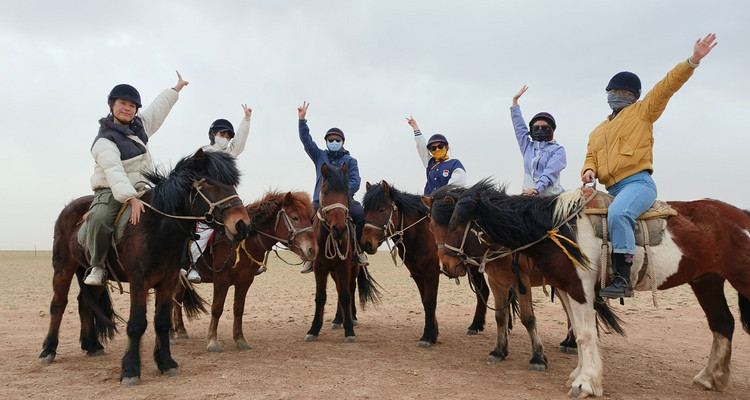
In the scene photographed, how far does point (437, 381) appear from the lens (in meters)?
5.67

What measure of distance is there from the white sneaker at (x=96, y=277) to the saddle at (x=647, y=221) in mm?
5691

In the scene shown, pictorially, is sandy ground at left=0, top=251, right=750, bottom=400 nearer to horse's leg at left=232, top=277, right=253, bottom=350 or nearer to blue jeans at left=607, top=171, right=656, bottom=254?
horse's leg at left=232, top=277, right=253, bottom=350

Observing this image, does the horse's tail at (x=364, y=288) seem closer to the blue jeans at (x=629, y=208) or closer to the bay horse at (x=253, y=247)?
the bay horse at (x=253, y=247)

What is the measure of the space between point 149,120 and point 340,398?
178 inches

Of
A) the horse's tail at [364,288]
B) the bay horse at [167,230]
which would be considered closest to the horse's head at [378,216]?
the horse's tail at [364,288]

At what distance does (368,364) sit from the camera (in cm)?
653

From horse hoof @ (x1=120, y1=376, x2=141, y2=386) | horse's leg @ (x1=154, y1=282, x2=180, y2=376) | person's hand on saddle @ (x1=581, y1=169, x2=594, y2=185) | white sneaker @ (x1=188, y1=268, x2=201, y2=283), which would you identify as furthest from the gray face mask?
horse hoof @ (x1=120, y1=376, x2=141, y2=386)

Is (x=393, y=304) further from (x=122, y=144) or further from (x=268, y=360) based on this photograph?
(x=122, y=144)

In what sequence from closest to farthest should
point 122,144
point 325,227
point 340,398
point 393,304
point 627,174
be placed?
point 340,398, point 627,174, point 122,144, point 325,227, point 393,304

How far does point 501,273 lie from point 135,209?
4661mm

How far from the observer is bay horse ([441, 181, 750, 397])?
5.12 m

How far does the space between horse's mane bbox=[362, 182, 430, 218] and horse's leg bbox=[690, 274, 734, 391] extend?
3.93 m

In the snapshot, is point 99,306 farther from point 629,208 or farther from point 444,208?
point 629,208

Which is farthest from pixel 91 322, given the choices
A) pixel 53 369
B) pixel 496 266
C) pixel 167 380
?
pixel 496 266
